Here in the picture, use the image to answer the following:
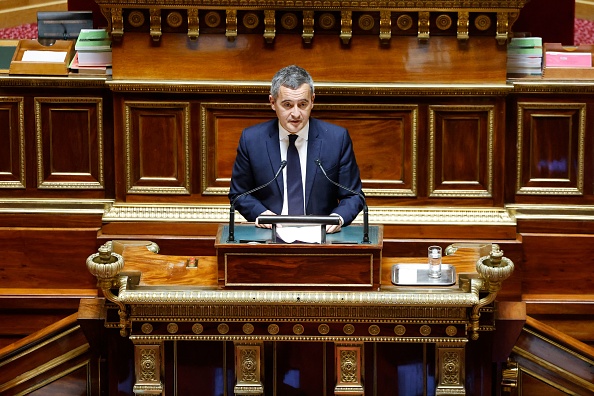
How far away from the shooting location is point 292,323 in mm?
4707

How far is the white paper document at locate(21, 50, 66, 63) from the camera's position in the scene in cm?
680

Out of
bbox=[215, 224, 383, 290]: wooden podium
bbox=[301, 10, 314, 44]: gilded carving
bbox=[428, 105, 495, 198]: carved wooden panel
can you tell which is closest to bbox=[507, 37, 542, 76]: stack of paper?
bbox=[428, 105, 495, 198]: carved wooden panel

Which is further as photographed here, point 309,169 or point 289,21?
point 289,21

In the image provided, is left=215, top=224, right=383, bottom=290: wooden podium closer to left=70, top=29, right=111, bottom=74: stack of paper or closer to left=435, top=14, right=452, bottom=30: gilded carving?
left=435, top=14, right=452, bottom=30: gilded carving

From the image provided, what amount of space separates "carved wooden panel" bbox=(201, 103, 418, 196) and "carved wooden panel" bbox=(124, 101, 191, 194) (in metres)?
0.12

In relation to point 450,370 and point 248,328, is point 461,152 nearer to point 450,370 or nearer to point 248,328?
point 450,370

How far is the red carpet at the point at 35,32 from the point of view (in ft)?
27.1

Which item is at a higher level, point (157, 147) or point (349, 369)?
point (157, 147)

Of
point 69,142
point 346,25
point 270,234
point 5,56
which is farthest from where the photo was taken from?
point 5,56

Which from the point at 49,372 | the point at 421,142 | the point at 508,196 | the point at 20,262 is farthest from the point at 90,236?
the point at 508,196

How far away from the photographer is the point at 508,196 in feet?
22.4

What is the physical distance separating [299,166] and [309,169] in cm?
7

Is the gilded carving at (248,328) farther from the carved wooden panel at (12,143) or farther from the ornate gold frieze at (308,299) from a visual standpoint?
the carved wooden panel at (12,143)

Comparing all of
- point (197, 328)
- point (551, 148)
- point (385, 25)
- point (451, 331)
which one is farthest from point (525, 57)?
point (197, 328)
